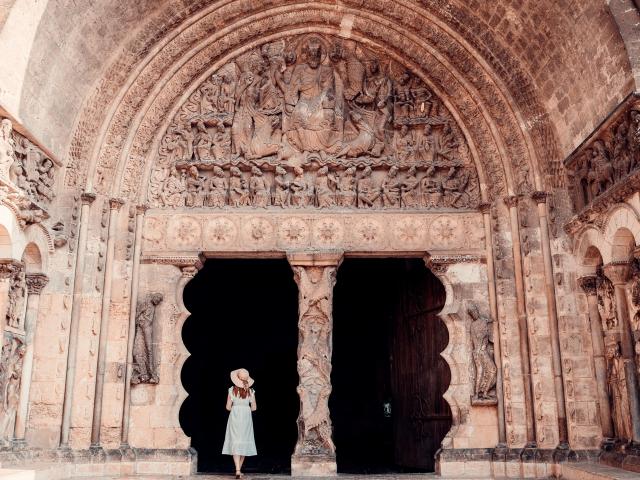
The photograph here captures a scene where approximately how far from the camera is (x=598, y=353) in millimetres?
8102

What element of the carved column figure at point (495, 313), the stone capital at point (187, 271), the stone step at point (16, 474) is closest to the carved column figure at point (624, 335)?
the carved column figure at point (495, 313)

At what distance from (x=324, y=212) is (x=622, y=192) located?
378 cm

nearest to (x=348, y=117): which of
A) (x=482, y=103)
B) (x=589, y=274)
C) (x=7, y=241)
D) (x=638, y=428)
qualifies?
(x=482, y=103)

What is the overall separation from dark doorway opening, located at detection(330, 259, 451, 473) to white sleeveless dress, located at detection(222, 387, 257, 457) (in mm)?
2449

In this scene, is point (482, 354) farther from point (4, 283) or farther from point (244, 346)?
point (244, 346)

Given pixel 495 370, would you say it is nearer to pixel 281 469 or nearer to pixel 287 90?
pixel 281 469

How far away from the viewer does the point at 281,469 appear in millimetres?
9969

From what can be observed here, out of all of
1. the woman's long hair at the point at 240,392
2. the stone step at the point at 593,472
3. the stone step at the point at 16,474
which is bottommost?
the stone step at the point at 593,472

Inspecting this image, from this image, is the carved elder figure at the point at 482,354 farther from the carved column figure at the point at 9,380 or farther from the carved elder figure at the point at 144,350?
the carved column figure at the point at 9,380

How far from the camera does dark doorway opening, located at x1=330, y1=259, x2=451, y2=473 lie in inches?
392

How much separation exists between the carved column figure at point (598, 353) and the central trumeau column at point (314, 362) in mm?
3196

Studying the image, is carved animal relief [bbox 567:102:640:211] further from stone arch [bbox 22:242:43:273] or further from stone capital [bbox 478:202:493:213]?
stone arch [bbox 22:242:43:273]

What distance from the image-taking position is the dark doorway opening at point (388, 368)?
9945mm

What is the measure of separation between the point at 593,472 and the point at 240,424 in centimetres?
397
